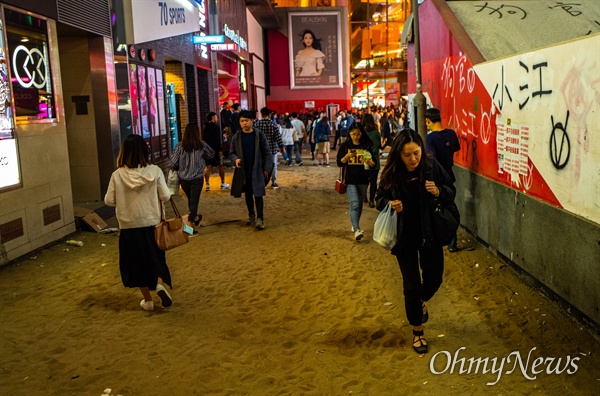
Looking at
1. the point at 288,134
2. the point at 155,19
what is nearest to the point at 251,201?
the point at 155,19

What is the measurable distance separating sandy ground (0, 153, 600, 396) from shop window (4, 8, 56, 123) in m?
1.97

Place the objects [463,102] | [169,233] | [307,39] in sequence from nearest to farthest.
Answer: [169,233] < [463,102] < [307,39]

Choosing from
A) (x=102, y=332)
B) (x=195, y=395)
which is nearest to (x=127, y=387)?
(x=195, y=395)

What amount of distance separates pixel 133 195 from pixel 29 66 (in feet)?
13.0

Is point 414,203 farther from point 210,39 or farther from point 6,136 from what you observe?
point 210,39

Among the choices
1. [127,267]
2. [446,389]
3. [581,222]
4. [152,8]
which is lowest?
[446,389]

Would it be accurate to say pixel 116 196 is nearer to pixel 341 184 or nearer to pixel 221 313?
pixel 221 313

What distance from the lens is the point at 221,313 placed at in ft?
18.8

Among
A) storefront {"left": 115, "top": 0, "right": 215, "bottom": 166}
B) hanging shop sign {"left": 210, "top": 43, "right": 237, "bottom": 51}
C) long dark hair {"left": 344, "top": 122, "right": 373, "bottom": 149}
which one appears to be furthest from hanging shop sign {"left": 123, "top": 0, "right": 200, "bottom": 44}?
long dark hair {"left": 344, "top": 122, "right": 373, "bottom": 149}

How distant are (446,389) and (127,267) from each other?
311 cm

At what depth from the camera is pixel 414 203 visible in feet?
15.0

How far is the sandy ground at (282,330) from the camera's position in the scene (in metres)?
4.24

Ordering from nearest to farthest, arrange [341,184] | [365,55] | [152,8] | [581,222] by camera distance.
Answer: [581,222], [341,184], [152,8], [365,55]

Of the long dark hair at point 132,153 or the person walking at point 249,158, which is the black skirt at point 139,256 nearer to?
the long dark hair at point 132,153
